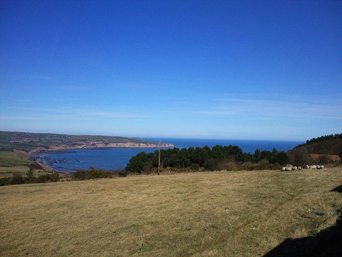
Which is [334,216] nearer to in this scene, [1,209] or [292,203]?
[292,203]

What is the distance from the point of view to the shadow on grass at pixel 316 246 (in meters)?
5.12

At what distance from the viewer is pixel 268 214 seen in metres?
8.56

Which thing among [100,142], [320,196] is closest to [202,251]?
[320,196]

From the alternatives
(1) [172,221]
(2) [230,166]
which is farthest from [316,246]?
(2) [230,166]

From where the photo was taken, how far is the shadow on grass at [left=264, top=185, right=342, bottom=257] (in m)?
5.12

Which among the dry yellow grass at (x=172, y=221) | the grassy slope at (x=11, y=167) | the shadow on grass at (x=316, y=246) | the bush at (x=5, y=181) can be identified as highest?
the shadow on grass at (x=316, y=246)

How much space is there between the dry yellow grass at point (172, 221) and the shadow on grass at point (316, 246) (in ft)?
0.82

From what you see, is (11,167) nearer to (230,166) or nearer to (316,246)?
(230,166)

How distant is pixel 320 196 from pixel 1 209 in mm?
16336

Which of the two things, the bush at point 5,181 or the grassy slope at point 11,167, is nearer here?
the bush at point 5,181

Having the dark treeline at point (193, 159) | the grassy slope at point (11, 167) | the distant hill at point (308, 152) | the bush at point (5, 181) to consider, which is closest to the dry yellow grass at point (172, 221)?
the bush at point (5, 181)

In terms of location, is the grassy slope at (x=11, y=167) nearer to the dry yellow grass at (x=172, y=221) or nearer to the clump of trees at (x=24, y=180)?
the clump of trees at (x=24, y=180)

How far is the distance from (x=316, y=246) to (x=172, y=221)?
4.93m

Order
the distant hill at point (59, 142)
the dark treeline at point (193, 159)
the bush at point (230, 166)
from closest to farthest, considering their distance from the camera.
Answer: the bush at point (230, 166) < the dark treeline at point (193, 159) < the distant hill at point (59, 142)
